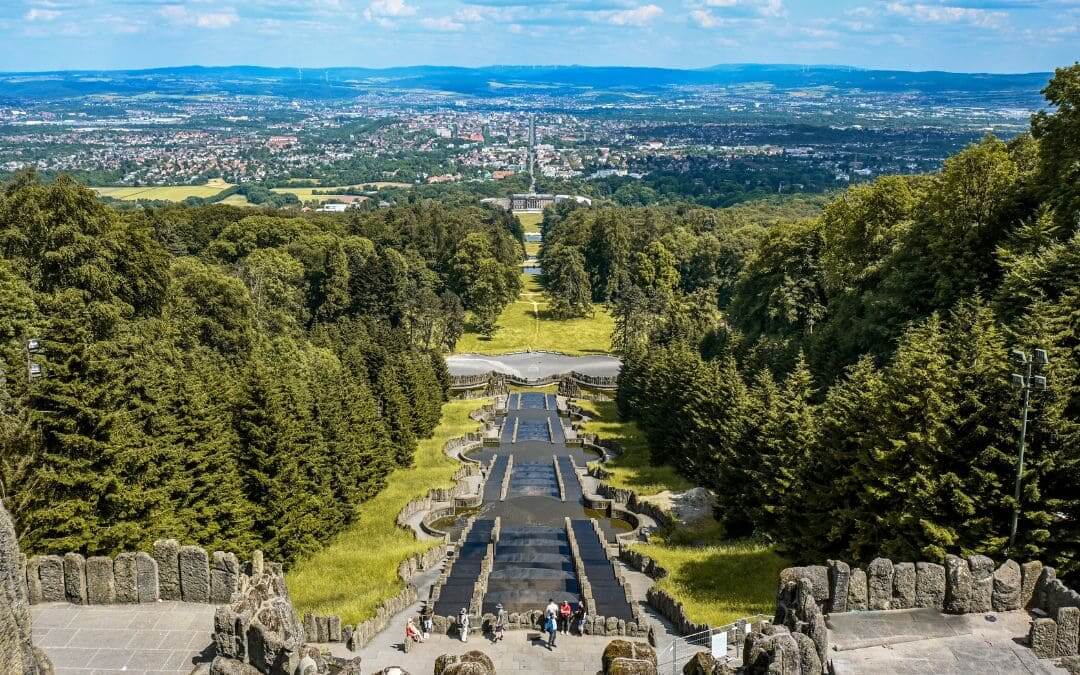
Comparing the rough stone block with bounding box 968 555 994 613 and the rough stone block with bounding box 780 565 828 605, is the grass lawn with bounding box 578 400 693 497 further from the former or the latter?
the rough stone block with bounding box 968 555 994 613

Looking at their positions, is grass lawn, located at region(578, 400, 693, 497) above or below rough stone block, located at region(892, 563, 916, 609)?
below

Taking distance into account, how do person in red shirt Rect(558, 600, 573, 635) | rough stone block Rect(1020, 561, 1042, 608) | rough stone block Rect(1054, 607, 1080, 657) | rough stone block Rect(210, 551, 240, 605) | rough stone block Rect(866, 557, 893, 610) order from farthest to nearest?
person in red shirt Rect(558, 600, 573, 635) → rough stone block Rect(210, 551, 240, 605) → rough stone block Rect(1020, 561, 1042, 608) → rough stone block Rect(866, 557, 893, 610) → rough stone block Rect(1054, 607, 1080, 657)

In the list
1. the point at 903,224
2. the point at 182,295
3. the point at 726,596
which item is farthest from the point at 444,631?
the point at 182,295

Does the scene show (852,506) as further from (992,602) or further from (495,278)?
(495,278)

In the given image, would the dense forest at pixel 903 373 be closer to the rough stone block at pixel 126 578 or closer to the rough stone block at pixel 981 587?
the rough stone block at pixel 981 587

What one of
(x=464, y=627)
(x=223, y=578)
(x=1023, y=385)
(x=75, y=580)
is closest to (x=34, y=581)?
(x=75, y=580)

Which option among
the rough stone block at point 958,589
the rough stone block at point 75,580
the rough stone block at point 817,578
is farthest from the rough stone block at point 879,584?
the rough stone block at point 75,580

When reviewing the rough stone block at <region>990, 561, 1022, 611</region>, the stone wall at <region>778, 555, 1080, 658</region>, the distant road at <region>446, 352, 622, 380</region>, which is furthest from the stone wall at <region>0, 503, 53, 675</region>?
the distant road at <region>446, 352, 622, 380</region>
